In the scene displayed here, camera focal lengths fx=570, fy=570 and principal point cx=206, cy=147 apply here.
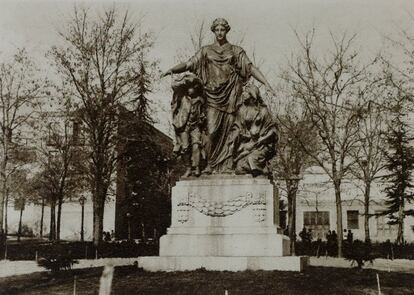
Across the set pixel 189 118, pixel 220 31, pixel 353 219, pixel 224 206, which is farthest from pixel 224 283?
pixel 353 219

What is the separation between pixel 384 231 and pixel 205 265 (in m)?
38.5

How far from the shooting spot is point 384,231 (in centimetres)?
4756

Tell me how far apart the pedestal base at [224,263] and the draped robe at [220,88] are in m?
2.41

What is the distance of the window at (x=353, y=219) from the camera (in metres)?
50.0

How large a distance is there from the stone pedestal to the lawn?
0.64 metres

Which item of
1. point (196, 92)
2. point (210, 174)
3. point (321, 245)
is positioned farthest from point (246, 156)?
point (321, 245)

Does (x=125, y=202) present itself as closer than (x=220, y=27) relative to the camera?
No

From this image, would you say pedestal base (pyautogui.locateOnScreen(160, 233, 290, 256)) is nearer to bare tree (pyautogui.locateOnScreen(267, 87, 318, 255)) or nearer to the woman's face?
the woman's face

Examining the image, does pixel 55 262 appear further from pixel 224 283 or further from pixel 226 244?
pixel 224 283

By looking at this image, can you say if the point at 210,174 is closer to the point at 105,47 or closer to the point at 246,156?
the point at 246,156

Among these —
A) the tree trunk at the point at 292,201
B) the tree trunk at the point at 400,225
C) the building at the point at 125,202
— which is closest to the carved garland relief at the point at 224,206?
the building at the point at 125,202

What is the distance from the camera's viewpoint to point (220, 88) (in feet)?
45.9

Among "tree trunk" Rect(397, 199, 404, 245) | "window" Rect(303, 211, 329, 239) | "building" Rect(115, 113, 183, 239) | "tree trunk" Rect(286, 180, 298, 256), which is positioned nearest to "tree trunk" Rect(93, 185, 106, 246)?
"tree trunk" Rect(286, 180, 298, 256)

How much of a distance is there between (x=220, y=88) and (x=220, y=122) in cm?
84
